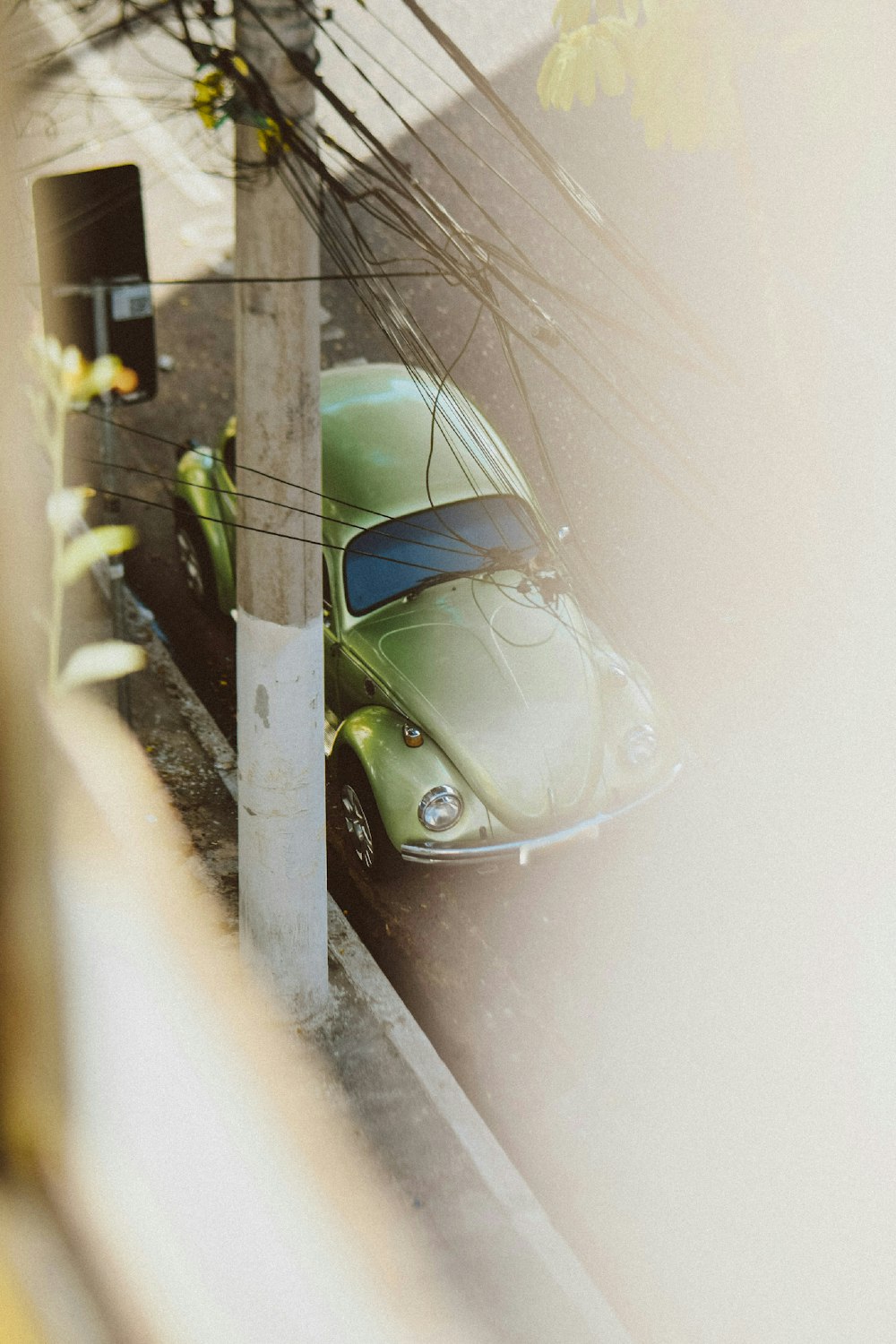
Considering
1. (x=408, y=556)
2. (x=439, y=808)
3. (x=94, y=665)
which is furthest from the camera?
(x=94, y=665)

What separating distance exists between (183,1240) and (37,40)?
12.5 meters

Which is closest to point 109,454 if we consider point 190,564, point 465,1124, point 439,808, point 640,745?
point 190,564

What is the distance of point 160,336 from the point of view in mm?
9969

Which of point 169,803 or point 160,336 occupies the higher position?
point 160,336

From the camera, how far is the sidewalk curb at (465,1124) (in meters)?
4.48

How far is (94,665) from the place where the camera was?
6.91 m

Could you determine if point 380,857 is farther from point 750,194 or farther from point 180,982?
point 750,194

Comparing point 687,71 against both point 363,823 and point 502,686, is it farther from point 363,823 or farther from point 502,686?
point 363,823

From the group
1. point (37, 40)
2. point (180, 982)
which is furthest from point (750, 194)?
point (37, 40)

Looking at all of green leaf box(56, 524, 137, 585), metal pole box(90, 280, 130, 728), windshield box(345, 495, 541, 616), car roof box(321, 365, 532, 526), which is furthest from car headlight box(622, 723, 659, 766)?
green leaf box(56, 524, 137, 585)

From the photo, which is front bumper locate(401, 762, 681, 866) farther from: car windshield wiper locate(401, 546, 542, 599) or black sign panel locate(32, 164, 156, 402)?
black sign panel locate(32, 164, 156, 402)

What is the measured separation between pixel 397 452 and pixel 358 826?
6.64ft

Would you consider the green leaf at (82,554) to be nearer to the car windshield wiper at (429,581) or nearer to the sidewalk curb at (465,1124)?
the sidewalk curb at (465,1124)

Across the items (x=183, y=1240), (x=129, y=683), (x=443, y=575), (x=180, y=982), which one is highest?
(x=443, y=575)
